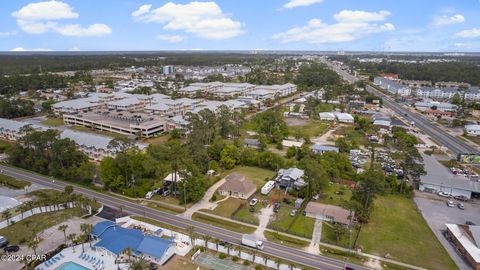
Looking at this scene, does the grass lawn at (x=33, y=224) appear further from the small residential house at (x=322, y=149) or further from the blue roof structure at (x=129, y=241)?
the small residential house at (x=322, y=149)

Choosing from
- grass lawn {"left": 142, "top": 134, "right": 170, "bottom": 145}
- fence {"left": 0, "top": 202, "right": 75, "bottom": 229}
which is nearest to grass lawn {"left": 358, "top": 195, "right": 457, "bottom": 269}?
fence {"left": 0, "top": 202, "right": 75, "bottom": 229}

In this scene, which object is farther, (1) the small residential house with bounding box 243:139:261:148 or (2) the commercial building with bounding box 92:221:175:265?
(1) the small residential house with bounding box 243:139:261:148

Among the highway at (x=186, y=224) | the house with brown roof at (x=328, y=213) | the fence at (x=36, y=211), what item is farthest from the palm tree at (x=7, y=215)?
the house with brown roof at (x=328, y=213)

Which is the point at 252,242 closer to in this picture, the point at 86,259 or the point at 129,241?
the point at 129,241

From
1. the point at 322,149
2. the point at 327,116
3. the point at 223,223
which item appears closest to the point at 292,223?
the point at 223,223

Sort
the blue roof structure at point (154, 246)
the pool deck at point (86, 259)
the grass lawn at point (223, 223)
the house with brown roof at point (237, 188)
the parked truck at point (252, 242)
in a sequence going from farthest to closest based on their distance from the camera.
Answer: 1. the house with brown roof at point (237, 188)
2. the grass lawn at point (223, 223)
3. the parked truck at point (252, 242)
4. the blue roof structure at point (154, 246)
5. the pool deck at point (86, 259)

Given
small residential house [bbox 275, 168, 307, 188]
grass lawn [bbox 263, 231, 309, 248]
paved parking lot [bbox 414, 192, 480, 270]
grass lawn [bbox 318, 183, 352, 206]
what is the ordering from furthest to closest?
small residential house [bbox 275, 168, 307, 188] < grass lawn [bbox 318, 183, 352, 206] < paved parking lot [bbox 414, 192, 480, 270] < grass lawn [bbox 263, 231, 309, 248]

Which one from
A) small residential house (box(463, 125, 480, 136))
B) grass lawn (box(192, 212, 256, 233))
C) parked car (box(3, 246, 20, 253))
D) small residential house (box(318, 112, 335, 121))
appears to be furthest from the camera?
small residential house (box(318, 112, 335, 121))

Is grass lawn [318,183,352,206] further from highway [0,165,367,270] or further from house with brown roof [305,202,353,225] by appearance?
highway [0,165,367,270]
